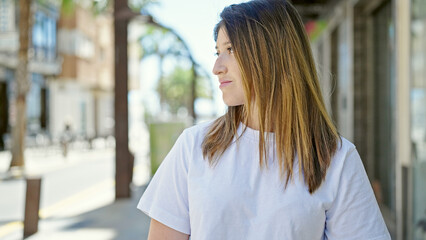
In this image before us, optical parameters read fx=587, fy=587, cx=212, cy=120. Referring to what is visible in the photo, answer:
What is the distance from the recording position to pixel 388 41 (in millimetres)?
7781

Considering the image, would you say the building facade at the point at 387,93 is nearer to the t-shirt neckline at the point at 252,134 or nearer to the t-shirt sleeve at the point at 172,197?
the t-shirt neckline at the point at 252,134

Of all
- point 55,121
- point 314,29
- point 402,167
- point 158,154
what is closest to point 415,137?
point 402,167

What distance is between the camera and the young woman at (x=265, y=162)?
5.09ft

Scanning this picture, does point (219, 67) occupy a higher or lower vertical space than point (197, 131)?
higher

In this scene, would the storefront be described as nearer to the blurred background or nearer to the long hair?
the blurred background

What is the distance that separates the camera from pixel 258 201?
156cm

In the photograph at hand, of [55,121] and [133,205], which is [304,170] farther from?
[55,121]

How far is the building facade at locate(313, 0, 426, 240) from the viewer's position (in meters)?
4.75

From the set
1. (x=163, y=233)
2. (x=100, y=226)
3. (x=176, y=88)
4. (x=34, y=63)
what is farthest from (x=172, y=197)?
(x=176, y=88)

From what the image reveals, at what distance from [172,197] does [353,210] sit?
0.49 meters

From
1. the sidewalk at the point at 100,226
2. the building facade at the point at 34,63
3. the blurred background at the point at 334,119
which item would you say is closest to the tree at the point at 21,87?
the blurred background at the point at 334,119

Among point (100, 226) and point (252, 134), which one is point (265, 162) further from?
point (100, 226)

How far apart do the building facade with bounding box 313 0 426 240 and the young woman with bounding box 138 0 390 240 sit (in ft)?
1.64

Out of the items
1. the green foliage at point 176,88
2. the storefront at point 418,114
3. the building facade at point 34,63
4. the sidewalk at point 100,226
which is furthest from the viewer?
the green foliage at point 176,88
